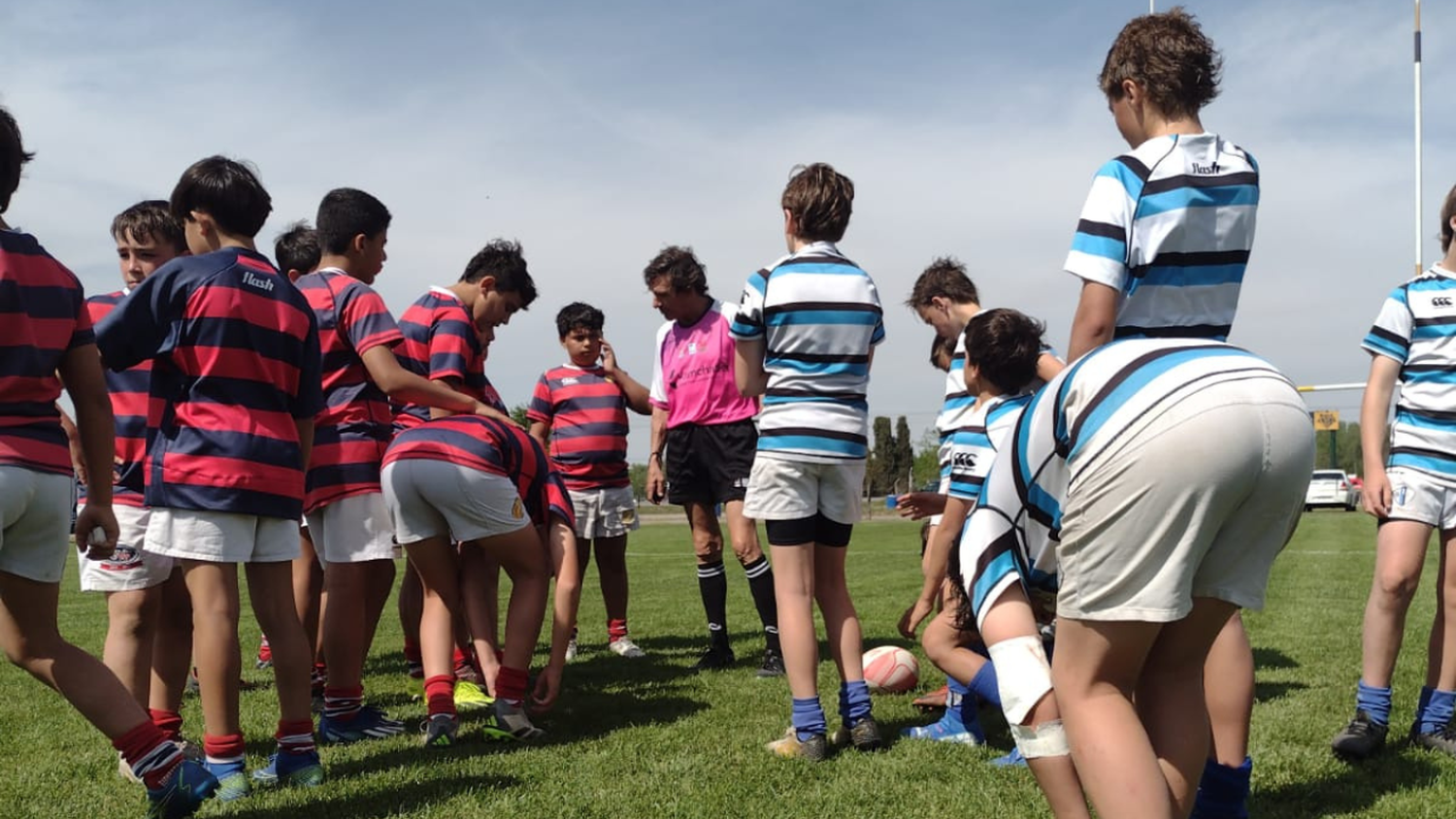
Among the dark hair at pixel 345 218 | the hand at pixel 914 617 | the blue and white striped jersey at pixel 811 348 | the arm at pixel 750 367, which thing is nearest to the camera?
the blue and white striped jersey at pixel 811 348

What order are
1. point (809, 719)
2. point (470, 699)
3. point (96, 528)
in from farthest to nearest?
point (470, 699) → point (809, 719) → point (96, 528)

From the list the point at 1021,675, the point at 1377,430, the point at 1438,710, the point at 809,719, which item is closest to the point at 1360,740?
the point at 1438,710

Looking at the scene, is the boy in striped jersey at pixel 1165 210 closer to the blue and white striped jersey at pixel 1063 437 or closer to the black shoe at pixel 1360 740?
the blue and white striped jersey at pixel 1063 437

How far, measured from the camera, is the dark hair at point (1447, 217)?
4.44 metres

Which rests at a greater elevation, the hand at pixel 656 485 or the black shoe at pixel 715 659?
the hand at pixel 656 485

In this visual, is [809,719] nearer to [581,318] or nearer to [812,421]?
[812,421]

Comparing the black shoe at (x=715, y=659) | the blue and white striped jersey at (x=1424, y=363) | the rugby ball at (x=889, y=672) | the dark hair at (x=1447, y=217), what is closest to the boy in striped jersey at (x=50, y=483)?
the rugby ball at (x=889, y=672)

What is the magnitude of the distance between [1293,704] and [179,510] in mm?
4689

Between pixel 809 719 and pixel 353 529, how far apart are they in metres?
2.08

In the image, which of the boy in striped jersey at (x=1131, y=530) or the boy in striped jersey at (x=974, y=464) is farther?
the boy in striped jersey at (x=974, y=464)

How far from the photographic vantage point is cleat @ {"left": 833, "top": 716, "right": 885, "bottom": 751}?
428 centimetres

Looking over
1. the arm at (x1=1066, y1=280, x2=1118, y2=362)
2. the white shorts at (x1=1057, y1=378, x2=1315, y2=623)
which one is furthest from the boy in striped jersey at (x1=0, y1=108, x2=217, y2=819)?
the arm at (x1=1066, y1=280, x2=1118, y2=362)

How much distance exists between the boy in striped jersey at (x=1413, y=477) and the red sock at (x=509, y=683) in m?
3.21

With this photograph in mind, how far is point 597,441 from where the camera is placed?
761 centimetres
